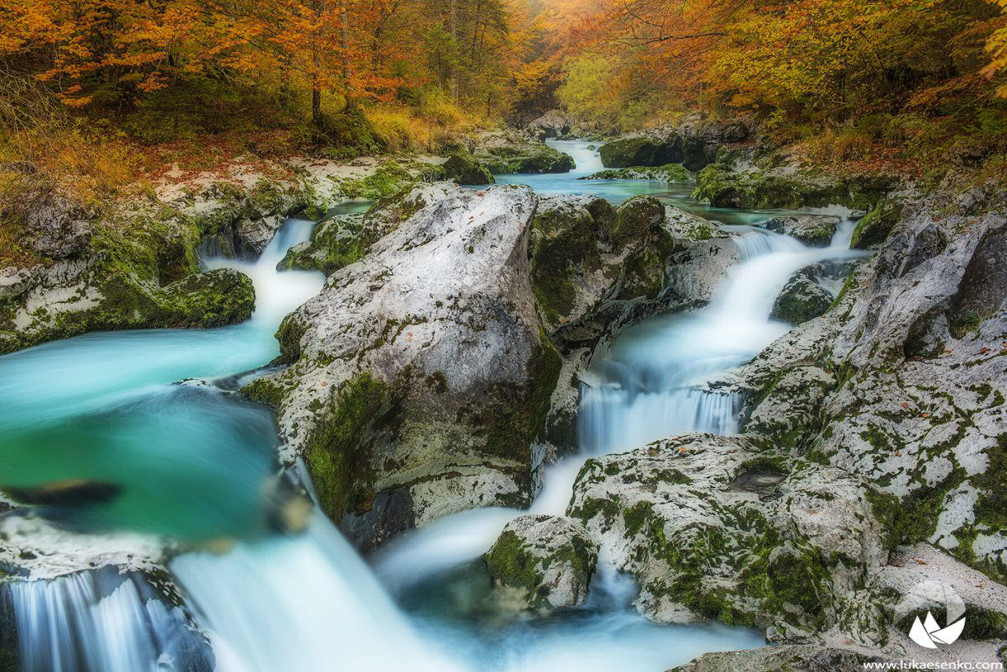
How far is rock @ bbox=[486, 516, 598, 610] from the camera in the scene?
4.09 metres

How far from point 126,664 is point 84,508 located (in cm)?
124

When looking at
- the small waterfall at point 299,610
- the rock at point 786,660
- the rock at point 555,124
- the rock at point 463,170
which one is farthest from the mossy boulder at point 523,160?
the rock at point 555,124

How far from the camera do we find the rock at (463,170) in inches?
640

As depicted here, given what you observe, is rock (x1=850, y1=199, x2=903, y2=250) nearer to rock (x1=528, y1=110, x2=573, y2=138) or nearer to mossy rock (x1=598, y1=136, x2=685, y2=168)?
mossy rock (x1=598, y1=136, x2=685, y2=168)

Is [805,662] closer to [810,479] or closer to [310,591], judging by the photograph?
[810,479]

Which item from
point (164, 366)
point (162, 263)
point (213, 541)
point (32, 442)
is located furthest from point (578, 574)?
point (162, 263)

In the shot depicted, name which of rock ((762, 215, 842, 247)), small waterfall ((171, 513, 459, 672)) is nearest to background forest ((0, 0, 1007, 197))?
rock ((762, 215, 842, 247))

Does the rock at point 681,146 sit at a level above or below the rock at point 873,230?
above

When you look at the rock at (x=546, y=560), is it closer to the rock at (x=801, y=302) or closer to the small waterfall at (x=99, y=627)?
the small waterfall at (x=99, y=627)

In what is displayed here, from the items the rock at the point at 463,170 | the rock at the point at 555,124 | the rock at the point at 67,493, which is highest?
the rock at the point at 555,124

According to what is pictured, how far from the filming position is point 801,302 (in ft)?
25.4

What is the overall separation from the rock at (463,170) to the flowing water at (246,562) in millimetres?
10948

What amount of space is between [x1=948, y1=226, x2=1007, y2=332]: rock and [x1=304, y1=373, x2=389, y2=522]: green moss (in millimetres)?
4959

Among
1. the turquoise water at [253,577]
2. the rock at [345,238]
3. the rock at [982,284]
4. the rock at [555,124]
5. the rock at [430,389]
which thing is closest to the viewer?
the turquoise water at [253,577]
